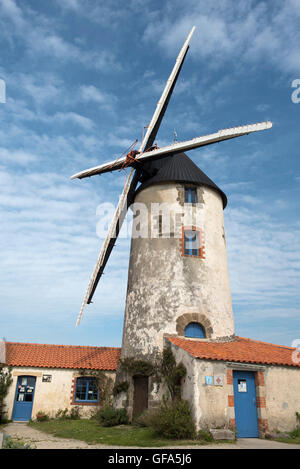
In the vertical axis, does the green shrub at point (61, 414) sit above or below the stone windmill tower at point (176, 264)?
below

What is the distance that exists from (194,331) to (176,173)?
758 cm

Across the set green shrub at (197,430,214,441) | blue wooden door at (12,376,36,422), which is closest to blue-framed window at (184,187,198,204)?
green shrub at (197,430,214,441)

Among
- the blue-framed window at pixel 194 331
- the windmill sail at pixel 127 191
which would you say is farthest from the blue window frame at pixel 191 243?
the windmill sail at pixel 127 191

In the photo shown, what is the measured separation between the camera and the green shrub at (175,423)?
1018cm

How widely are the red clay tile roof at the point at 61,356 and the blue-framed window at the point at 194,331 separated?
19.6 ft

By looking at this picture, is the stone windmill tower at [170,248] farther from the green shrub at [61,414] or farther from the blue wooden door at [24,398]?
the green shrub at [61,414]

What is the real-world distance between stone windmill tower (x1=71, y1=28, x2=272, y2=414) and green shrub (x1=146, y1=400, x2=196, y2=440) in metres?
3.14

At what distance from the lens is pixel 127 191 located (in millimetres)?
17875

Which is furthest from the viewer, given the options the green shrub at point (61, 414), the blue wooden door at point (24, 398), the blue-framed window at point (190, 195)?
the green shrub at point (61, 414)

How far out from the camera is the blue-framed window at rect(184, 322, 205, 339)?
1480cm

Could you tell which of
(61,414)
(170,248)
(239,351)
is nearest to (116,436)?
(239,351)

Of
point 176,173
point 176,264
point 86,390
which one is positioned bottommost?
point 86,390

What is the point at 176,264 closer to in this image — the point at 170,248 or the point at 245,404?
the point at 170,248
